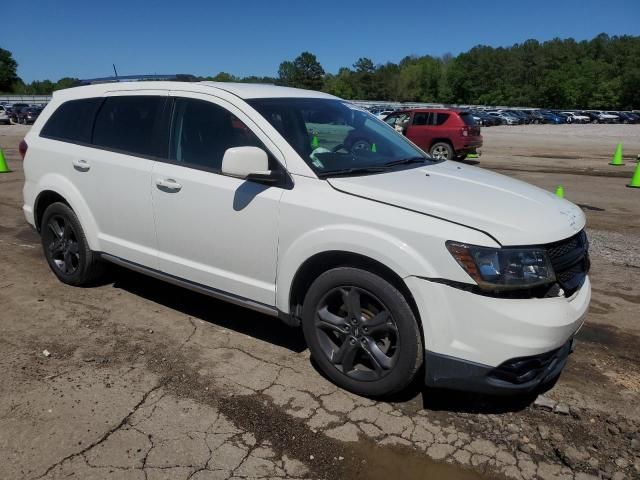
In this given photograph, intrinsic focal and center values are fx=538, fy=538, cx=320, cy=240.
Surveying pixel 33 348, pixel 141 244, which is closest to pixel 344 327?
pixel 141 244

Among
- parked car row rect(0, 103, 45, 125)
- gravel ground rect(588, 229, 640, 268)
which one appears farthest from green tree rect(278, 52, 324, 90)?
gravel ground rect(588, 229, 640, 268)

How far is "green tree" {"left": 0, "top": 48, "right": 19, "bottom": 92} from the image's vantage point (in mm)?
131750

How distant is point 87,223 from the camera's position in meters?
4.61

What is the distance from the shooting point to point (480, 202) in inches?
120

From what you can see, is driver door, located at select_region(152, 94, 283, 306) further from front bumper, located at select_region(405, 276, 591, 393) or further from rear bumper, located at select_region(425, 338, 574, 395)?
rear bumper, located at select_region(425, 338, 574, 395)

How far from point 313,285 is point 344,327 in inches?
12.4

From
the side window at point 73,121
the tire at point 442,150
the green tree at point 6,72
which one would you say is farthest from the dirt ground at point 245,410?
the green tree at point 6,72

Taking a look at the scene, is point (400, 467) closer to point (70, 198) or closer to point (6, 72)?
point (70, 198)

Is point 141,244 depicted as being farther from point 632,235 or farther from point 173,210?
point 632,235

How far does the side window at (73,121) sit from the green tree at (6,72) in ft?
497

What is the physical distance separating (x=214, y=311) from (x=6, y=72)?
154 metres

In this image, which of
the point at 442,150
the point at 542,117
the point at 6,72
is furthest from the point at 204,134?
the point at 6,72

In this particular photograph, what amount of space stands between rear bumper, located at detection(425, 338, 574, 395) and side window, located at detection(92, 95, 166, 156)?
8.54ft

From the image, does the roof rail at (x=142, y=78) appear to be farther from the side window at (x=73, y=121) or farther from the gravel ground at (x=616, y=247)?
the gravel ground at (x=616, y=247)
